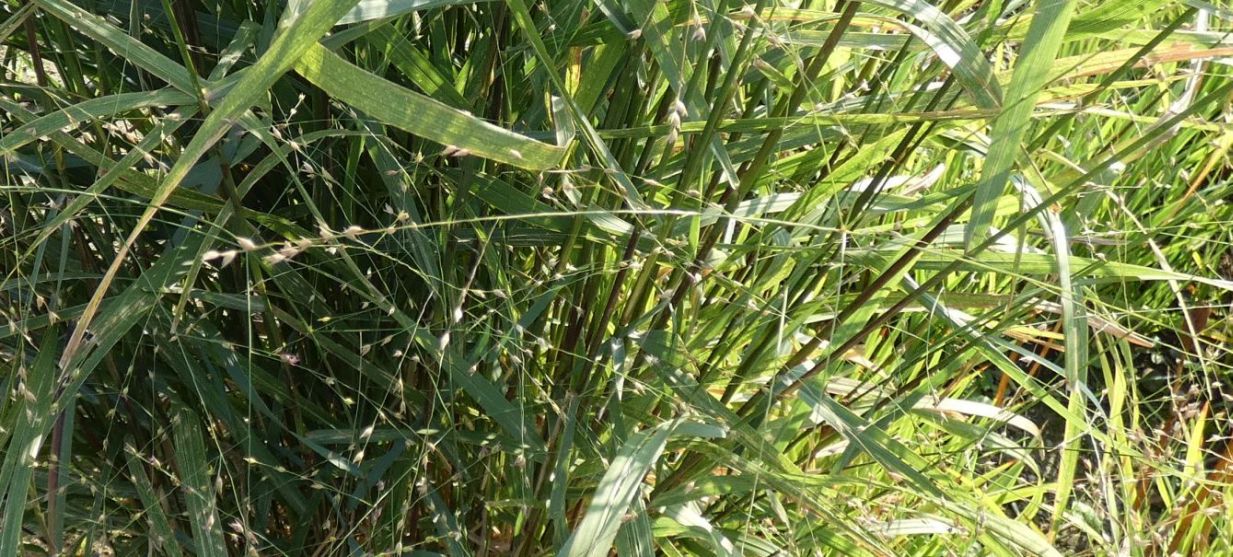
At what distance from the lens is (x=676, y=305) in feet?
2.79

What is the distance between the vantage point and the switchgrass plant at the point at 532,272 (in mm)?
718

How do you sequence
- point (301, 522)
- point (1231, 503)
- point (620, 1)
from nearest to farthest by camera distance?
point (620, 1)
point (301, 522)
point (1231, 503)

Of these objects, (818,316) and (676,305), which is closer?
(676,305)

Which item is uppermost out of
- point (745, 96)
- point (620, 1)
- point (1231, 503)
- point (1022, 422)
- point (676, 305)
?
point (620, 1)

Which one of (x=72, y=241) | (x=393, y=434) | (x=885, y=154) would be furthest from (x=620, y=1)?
(x=72, y=241)

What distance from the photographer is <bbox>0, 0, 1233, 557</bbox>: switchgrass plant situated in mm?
718

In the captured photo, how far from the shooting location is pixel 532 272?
955 millimetres

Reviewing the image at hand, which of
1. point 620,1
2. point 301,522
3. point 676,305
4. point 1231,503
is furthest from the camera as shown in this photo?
point 1231,503

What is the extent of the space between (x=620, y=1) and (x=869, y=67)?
0.33 meters

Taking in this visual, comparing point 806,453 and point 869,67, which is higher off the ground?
point 869,67

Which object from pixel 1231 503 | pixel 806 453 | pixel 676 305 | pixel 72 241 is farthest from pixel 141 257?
pixel 1231 503

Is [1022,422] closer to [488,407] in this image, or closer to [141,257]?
[488,407]

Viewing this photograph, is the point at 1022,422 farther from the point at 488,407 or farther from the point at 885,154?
the point at 488,407

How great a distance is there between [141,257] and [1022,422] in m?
0.79
